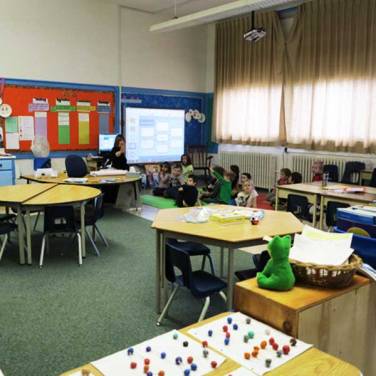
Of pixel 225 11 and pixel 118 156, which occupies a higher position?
pixel 225 11

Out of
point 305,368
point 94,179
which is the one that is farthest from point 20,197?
point 305,368

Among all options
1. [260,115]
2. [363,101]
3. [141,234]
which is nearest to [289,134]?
[260,115]

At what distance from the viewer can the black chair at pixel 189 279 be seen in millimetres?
2814

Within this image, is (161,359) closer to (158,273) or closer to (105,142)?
(158,273)

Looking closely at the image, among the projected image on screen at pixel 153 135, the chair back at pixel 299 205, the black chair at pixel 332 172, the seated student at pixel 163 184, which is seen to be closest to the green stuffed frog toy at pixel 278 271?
the chair back at pixel 299 205

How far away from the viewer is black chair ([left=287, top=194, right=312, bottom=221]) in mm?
4906

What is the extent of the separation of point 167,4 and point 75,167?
424cm

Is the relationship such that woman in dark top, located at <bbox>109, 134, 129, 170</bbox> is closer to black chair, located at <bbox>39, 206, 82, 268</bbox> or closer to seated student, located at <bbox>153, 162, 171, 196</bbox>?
seated student, located at <bbox>153, 162, 171, 196</bbox>

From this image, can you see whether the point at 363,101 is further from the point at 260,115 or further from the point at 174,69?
the point at 174,69

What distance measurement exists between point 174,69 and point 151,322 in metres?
7.59

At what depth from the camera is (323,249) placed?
199cm

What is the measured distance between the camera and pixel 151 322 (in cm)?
313

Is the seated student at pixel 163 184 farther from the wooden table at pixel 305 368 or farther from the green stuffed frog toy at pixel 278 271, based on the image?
the wooden table at pixel 305 368

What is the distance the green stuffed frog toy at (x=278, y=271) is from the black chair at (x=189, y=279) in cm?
103
